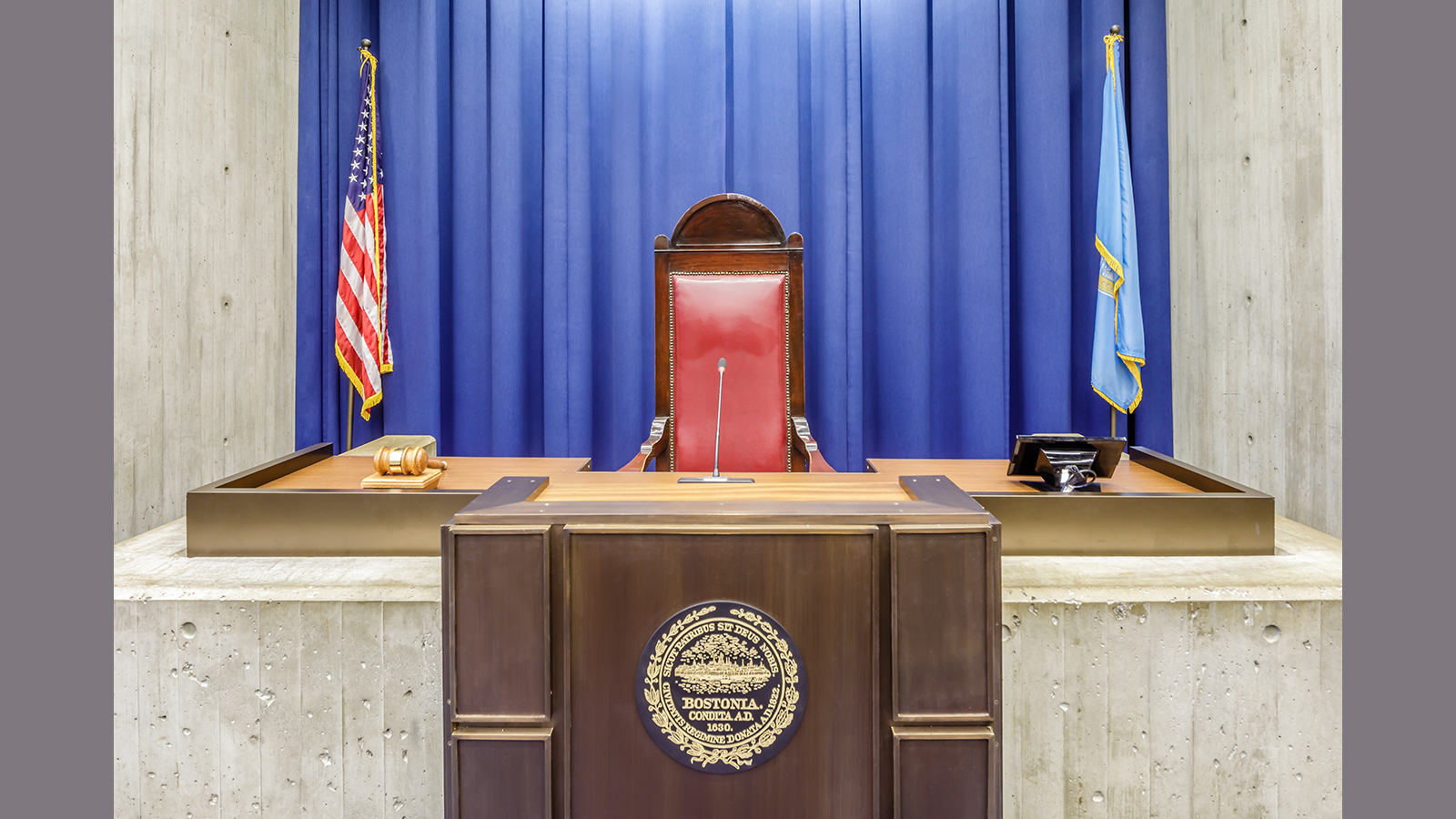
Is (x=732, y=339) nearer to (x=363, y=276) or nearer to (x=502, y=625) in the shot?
(x=363, y=276)

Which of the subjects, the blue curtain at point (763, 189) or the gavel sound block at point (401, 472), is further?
the blue curtain at point (763, 189)

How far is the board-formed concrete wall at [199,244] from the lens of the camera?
2.12m

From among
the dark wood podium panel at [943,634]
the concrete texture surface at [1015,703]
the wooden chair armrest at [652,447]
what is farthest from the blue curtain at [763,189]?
the dark wood podium panel at [943,634]

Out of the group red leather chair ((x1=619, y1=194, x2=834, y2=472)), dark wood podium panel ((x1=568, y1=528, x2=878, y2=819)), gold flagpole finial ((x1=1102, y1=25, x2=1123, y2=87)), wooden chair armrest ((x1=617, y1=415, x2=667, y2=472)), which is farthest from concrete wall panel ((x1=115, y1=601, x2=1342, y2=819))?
gold flagpole finial ((x1=1102, y1=25, x2=1123, y2=87))

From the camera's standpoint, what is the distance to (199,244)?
7.85 ft

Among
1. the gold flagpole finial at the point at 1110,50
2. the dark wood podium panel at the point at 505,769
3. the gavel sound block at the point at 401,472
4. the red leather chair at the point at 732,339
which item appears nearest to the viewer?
the dark wood podium panel at the point at 505,769

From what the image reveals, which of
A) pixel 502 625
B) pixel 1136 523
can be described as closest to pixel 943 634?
pixel 502 625

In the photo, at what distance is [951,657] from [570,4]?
3034mm

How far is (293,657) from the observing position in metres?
1.37

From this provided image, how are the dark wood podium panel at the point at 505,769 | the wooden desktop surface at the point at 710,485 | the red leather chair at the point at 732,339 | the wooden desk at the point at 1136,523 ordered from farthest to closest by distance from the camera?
the red leather chair at the point at 732,339 → the wooden desk at the point at 1136,523 → the wooden desktop surface at the point at 710,485 → the dark wood podium panel at the point at 505,769

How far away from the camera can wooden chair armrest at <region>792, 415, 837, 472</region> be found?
89.4 inches

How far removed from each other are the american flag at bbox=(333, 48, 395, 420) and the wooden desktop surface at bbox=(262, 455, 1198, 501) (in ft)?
2.16

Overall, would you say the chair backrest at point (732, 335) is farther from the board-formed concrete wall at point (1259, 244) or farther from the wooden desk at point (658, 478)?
the board-formed concrete wall at point (1259, 244)

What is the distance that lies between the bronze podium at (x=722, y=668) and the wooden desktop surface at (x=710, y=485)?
0.17 meters
